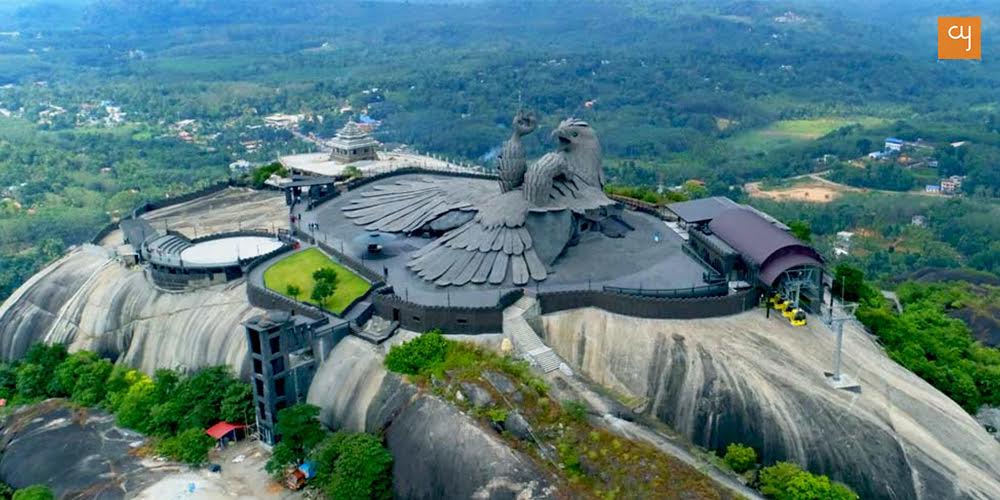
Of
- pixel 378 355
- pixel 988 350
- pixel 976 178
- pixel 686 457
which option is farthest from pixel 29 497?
pixel 976 178

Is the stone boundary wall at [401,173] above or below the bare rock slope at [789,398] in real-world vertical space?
above

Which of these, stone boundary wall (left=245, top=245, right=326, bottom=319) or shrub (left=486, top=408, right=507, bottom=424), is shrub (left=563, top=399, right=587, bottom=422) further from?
stone boundary wall (left=245, top=245, right=326, bottom=319)

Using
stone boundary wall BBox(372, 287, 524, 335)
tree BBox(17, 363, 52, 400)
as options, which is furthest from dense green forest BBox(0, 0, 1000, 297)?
stone boundary wall BBox(372, 287, 524, 335)

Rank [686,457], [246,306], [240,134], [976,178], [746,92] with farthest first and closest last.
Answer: [746,92] < [240,134] < [976,178] < [246,306] < [686,457]

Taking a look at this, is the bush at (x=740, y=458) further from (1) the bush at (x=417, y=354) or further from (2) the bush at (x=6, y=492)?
(2) the bush at (x=6, y=492)

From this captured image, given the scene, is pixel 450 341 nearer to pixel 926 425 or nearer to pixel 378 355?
pixel 378 355

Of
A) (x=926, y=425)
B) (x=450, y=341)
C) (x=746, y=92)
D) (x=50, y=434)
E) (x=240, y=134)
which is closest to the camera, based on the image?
(x=926, y=425)

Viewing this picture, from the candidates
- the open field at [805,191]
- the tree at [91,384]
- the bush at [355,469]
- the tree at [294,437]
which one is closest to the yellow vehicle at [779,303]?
the bush at [355,469]
